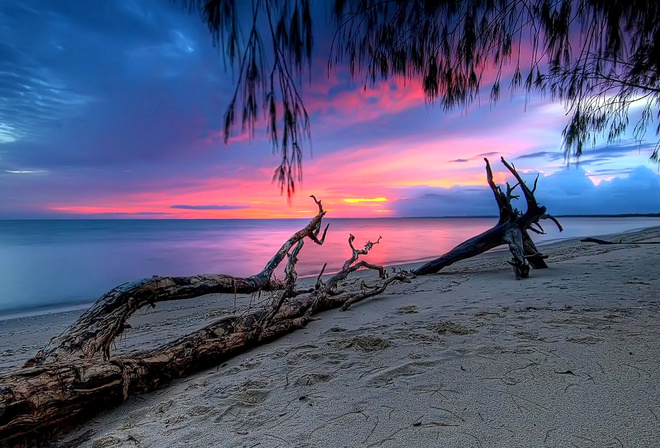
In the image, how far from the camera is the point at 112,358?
315 centimetres

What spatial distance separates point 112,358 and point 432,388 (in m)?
2.84

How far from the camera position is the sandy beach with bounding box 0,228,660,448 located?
173 cm

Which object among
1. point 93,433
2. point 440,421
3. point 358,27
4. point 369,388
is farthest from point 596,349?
point 93,433

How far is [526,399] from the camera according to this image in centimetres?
194

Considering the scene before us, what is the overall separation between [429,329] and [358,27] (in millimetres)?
2750

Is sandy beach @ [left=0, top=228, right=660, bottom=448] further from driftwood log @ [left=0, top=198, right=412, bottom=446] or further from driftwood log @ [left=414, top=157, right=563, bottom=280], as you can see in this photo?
driftwood log @ [left=414, top=157, right=563, bottom=280]

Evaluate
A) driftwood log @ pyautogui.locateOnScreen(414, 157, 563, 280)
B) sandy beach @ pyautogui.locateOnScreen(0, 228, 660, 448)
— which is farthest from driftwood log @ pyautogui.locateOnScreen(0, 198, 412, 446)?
driftwood log @ pyautogui.locateOnScreen(414, 157, 563, 280)

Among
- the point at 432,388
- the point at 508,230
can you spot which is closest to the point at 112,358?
the point at 432,388

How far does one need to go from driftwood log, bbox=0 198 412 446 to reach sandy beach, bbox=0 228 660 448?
126 mm

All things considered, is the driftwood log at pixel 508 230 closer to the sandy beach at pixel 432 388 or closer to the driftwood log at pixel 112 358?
the sandy beach at pixel 432 388

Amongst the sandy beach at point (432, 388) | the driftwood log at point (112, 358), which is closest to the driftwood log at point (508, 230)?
the sandy beach at point (432, 388)

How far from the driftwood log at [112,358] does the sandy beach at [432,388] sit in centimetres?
13

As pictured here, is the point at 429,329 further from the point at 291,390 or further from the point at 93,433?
the point at 93,433

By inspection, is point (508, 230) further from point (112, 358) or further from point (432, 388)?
point (112, 358)
